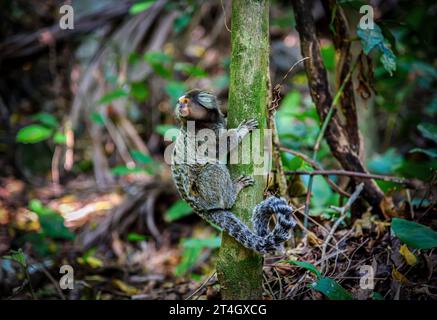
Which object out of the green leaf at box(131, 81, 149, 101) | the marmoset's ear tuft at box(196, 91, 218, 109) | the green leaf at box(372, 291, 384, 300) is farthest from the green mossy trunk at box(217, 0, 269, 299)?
the green leaf at box(131, 81, 149, 101)

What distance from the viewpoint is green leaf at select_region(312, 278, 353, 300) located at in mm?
2891

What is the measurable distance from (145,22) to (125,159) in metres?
2.34

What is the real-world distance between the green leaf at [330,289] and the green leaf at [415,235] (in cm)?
58

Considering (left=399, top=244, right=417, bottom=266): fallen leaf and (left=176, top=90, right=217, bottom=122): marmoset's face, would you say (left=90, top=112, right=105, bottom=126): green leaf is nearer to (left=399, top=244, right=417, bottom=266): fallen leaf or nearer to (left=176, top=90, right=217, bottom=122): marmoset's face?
(left=176, top=90, right=217, bottom=122): marmoset's face

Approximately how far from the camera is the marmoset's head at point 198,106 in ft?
11.7

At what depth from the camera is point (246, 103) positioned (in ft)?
9.73

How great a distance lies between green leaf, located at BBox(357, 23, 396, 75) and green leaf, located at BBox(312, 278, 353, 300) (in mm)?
1866

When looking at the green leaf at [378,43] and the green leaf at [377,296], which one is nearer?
the green leaf at [377,296]

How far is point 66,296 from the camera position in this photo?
4.32m

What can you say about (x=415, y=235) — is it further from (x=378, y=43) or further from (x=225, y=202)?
(x=378, y=43)

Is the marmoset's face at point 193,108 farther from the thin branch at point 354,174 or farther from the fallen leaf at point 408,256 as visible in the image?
the fallen leaf at point 408,256

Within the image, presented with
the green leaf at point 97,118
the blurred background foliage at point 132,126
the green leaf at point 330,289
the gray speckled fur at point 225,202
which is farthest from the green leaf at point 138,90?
the green leaf at point 330,289
